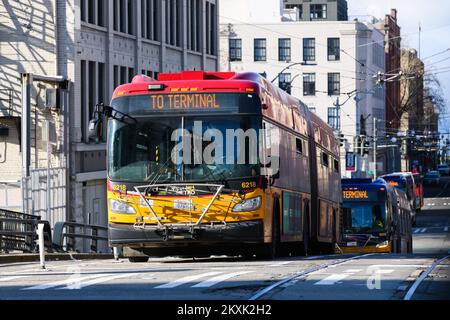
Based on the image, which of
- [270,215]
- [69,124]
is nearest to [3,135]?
[69,124]

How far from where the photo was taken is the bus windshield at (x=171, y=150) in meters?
23.8

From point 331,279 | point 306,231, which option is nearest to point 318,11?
point 306,231

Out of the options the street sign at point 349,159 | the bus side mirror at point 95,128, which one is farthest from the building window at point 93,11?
the street sign at point 349,159

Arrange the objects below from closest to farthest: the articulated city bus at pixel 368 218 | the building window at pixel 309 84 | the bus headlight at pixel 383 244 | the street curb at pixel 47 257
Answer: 1. the street curb at pixel 47 257
2. the bus headlight at pixel 383 244
3. the articulated city bus at pixel 368 218
4. the building window at pixel 309 84

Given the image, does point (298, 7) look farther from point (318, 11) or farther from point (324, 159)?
point (324, 159)

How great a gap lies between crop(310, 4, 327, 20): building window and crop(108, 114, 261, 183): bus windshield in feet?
313

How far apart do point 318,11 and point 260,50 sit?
41.6 ft

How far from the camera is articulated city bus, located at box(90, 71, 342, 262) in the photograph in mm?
23750

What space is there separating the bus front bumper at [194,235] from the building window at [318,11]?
314 feet

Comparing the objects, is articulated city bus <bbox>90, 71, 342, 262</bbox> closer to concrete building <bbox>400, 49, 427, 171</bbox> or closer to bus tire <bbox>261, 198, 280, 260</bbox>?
bus tire <bbox>261, 198, 280, 260</bbox>

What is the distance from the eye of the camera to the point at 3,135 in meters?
43.5

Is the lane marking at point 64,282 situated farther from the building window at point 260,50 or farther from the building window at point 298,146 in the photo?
the building window at point 260,50

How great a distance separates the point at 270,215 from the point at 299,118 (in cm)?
647
